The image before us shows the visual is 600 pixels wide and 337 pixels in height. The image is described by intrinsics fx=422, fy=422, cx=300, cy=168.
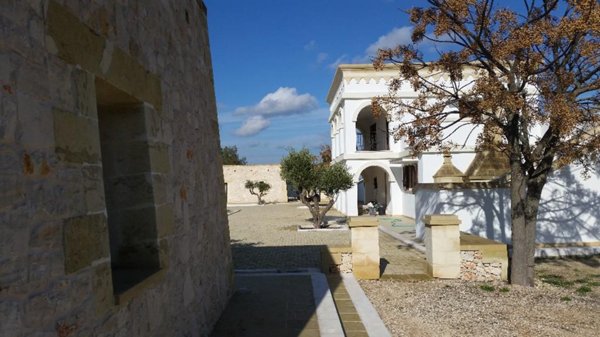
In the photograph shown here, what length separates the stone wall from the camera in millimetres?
1699

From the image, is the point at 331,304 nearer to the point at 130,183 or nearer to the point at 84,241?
the point at 130,183

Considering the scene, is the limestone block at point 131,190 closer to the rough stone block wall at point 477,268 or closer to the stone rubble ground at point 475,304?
the stone rubble ground at point 475,304

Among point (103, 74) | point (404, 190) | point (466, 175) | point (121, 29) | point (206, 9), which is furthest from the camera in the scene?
point (404, 190)

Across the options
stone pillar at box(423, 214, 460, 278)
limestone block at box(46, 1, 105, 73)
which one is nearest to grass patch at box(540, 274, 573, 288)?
stone pillar at box(423, 214, 460, 278)

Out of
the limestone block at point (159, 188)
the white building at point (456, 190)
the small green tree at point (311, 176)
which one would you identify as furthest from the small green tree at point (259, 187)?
the limestone block at point (159, 188)

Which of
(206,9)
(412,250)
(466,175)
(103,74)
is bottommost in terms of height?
(412,250)

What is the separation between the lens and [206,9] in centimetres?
575

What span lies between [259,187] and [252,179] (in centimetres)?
199

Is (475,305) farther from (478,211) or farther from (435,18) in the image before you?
(478,211)

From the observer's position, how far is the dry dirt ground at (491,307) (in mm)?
5191

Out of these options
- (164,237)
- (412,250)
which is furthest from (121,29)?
(412,250)

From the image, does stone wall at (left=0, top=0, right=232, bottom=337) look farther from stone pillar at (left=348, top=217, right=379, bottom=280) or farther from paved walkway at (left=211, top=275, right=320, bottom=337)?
stone pillar at (left=348, top=217, right=379, bottom=280)

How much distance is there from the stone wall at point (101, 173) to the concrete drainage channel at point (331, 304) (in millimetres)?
1274

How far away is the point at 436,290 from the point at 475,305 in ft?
3.03
